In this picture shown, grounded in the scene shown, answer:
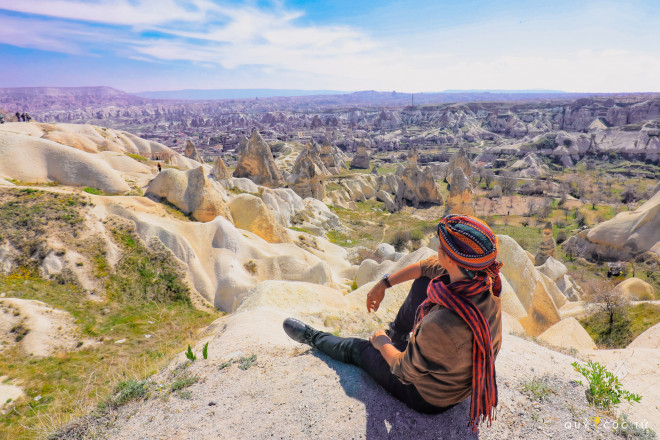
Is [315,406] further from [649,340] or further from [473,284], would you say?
[649,340]

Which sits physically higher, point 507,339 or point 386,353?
point 386,353

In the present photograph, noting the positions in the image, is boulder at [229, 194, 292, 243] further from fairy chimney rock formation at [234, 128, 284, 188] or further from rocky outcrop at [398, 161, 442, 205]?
rocky outcrop at [398, 161, 442, 205]

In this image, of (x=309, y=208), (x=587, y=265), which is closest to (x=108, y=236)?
(x=309, y=208)

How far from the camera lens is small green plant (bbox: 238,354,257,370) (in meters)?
4.69

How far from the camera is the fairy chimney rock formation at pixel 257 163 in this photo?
4612 centimetres

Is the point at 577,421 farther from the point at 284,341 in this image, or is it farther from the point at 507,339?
the point at 284,341

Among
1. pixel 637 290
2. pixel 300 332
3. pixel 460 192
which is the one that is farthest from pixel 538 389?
pixel 460 192

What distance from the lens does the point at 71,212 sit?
15992 mm

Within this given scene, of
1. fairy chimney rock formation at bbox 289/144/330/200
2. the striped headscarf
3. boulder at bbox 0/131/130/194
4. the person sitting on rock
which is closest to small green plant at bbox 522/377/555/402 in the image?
the person sitting on rock

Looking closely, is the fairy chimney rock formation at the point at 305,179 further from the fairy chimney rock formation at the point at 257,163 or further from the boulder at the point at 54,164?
the boulder at the point at 54,164

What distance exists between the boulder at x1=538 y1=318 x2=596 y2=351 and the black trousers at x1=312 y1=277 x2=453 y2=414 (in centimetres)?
759

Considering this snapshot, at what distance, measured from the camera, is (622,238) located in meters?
33.5

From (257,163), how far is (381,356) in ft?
146

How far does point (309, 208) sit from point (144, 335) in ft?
90.7
